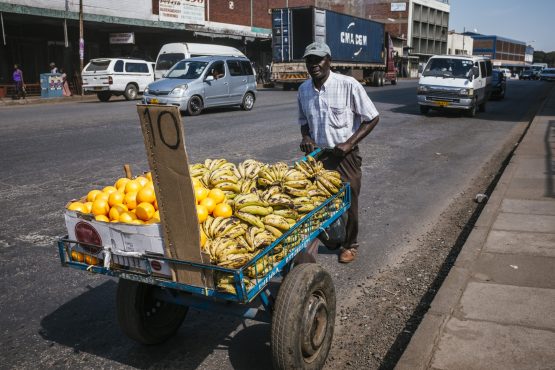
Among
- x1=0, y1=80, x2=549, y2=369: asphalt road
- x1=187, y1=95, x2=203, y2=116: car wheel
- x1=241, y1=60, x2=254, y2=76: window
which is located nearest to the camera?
x1=0, y1=80, x2=549, y2=369: asphalt road

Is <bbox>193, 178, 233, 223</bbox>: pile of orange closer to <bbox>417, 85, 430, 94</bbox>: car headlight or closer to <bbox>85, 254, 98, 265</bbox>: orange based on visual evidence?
<bbox>85, 254, 98, 265</bbox>: orange

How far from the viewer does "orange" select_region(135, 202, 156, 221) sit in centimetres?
299

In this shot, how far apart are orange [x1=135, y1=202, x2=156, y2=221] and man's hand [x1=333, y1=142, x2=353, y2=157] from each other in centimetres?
195

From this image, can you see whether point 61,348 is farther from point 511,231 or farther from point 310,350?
point 511,231

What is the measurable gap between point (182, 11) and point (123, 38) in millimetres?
5778

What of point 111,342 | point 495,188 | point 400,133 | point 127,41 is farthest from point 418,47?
point 111,342

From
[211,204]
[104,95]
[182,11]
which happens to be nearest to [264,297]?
[211,204]

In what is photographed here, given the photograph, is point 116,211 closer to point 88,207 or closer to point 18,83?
point 88,207

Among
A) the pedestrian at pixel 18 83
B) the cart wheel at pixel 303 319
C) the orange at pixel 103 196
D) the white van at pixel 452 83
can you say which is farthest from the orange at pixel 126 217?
the pedestrian at pixel 18 83

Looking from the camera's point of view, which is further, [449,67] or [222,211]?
[449,67]

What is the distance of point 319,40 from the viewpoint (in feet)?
98.3

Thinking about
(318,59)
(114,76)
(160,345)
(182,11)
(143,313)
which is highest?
(182,11)

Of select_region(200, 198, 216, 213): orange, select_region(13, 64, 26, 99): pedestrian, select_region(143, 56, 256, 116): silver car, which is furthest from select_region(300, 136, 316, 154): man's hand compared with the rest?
select_region(13, 64, 26, 99): pedestrian

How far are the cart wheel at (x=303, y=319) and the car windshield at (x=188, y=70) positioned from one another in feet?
51.1
